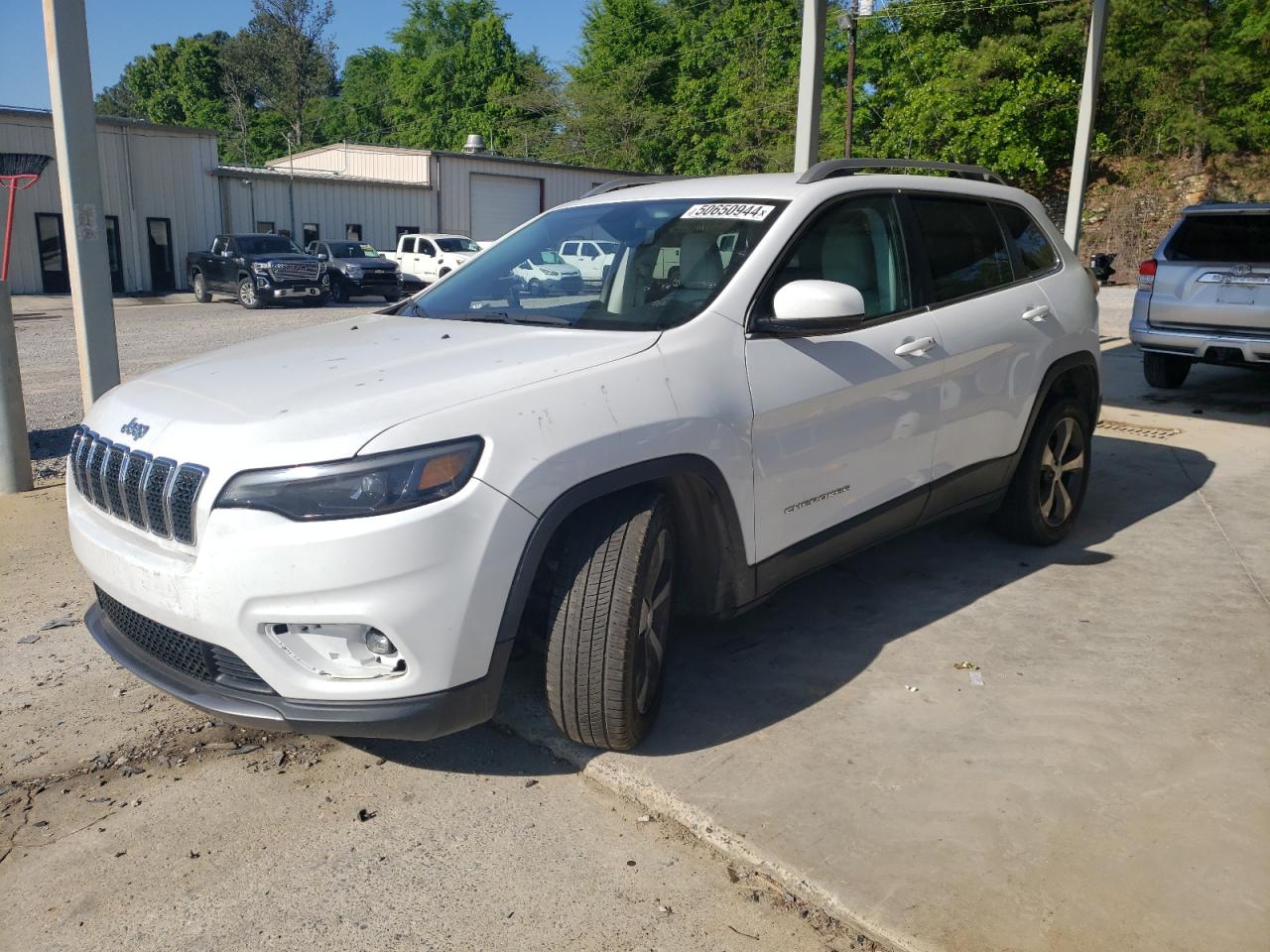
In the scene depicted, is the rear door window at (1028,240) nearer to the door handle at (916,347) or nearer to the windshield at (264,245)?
the door handle at (916,347)

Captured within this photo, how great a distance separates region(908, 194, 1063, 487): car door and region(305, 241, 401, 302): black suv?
22444 millimetres

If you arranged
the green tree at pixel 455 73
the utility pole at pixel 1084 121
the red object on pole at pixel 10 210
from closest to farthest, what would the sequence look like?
the red object on pole at pixel 10 210 < the utility pole at pixel 1084 121 < the green tree at pixel 455 73

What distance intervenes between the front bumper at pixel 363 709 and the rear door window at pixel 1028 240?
337 cm

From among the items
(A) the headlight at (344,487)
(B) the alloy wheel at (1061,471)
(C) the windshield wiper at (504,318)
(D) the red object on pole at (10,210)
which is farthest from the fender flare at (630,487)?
(D) the red object on pole at (10,210)

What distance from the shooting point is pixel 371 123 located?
82.6 m

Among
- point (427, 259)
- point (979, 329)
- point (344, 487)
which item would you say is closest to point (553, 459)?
point (344, 487)

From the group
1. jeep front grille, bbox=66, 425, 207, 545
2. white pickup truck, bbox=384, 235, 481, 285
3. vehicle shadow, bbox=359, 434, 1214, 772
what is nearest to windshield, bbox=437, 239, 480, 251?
white pickup truck, bbox=384, 235, 481, 285

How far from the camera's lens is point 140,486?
2.84m

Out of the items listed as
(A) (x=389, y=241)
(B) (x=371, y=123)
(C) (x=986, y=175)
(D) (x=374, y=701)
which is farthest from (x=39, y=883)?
(B) (x=371, y=123)

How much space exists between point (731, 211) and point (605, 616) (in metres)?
1.64

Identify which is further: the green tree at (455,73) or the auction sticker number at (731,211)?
the green tree at (455,73)

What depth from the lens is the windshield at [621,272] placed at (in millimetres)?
3502

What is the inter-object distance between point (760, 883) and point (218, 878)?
4.51 feet

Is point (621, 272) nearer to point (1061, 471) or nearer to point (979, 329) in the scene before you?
point (979, 329)
